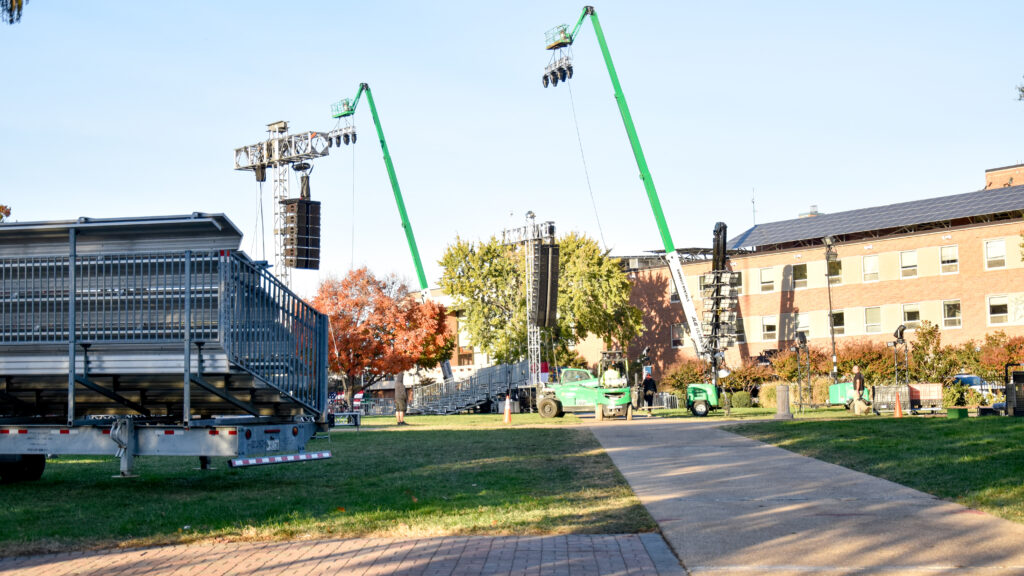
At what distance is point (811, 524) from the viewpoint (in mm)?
8266

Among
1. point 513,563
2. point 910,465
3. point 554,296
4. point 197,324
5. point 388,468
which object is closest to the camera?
point 513,563

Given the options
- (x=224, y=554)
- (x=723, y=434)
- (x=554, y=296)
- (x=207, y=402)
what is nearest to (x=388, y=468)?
(x=207, y=402)

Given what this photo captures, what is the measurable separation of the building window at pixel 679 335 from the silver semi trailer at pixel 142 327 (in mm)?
54651

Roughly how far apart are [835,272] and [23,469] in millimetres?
53451

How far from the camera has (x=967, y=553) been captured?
696 centimetres

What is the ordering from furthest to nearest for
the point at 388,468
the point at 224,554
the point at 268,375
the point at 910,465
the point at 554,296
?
the point at 554,296, the point at 388,468, the point at 910,465, the point at 268,375, the point at 224,554

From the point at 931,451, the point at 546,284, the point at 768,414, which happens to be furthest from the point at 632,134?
the point at 931,451

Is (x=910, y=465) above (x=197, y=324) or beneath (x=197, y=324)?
beneath

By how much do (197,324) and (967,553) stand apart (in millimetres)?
7918

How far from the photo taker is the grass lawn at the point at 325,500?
27.0 ft

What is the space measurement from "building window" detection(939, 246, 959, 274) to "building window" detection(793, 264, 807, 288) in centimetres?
818

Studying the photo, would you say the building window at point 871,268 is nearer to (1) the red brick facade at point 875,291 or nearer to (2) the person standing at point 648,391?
(1) the red brick facade at point 875,291

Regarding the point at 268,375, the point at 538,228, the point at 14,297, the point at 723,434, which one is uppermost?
the point at 538,228

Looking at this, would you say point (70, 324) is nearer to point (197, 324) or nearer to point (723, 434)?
point (197, 324)
